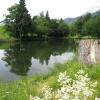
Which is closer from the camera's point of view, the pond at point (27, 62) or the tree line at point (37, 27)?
the pond at point (27, 62)

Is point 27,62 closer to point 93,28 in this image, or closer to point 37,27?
point 37,27

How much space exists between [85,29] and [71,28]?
659 inches

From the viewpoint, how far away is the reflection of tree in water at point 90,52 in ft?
48.9

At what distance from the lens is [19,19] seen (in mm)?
94000

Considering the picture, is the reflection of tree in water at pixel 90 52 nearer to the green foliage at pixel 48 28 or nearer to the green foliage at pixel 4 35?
the green foliage at pixel 4 35

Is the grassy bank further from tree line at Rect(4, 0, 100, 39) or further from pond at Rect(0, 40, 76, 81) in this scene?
tree line at Rect(4, 0, 100, 39)

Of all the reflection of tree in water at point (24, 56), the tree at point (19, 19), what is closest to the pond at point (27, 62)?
the reflection of tree in water at point (24, 56)

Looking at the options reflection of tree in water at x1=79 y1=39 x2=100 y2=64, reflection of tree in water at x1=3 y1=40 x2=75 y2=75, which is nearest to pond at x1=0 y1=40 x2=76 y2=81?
reflection of tree in water at x1=3 y1=40 x2=75 y2=75

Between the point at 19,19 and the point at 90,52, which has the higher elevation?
the point at 19,19

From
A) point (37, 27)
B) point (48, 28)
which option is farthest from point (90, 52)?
point (48, 28)

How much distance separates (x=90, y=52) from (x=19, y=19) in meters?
79.7

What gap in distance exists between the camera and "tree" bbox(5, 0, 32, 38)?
93500 mm

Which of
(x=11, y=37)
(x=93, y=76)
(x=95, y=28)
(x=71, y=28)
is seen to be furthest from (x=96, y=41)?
(x=71, y=28)

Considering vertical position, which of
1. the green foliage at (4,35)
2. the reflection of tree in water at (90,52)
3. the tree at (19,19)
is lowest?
the green foliage at (4,35)
